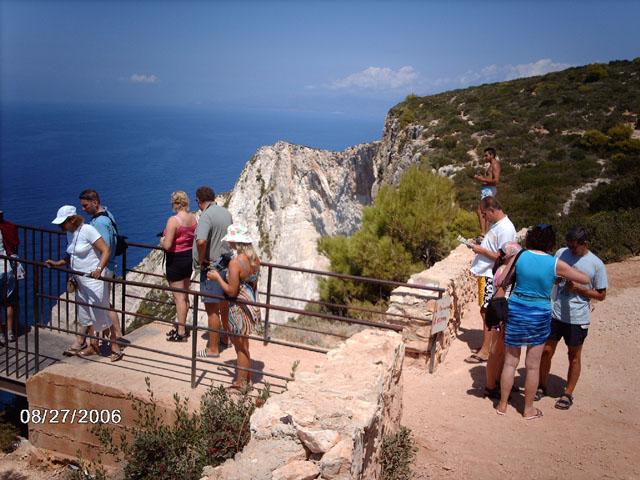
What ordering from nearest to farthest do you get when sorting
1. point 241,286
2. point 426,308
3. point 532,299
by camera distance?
1. point 532,299
2. point 241,286
3. point 426,308

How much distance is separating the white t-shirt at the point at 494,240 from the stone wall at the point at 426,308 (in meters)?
0.96

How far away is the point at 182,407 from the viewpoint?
471 centimetres

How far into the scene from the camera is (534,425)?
4879 millimetres

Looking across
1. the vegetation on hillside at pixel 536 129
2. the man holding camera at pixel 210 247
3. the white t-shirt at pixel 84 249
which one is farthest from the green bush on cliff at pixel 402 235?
the white t-shirt at pixel 84 249

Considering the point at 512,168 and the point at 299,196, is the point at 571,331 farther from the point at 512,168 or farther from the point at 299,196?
the point at 299,196

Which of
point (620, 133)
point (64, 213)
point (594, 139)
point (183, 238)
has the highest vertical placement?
point (620, 133)

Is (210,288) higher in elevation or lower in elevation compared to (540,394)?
higher

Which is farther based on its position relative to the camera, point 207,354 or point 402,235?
point 402,235

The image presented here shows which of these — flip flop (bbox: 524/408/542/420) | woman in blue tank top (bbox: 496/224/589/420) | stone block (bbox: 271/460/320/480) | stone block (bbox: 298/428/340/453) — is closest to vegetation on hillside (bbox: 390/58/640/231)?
flip flop (bbox: 524/408/542/420)

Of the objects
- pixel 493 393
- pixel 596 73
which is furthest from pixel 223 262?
pixel 596 73

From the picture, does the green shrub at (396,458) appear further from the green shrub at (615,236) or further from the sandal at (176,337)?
the green shrub at (615,236)

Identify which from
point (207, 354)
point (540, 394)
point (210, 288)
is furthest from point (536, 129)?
point (210, 288)

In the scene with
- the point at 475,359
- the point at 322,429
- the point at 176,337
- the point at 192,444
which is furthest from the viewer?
the point at 475,359

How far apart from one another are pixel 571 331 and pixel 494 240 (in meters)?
1.19
